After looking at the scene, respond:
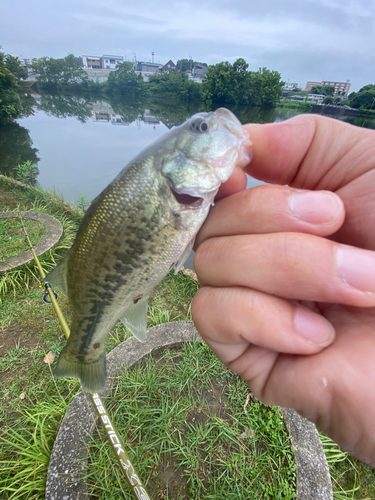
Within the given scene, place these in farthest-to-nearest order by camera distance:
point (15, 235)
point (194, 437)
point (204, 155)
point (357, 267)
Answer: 1. point (15, 235)
2. point (194, 437)
3. point (204, 155)
4. point (357, 267)

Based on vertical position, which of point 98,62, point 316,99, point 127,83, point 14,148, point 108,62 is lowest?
point 14,148

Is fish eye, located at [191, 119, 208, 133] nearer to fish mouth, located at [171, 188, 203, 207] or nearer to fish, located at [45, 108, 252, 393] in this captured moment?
fish, located at [45, 108, 252, 393]

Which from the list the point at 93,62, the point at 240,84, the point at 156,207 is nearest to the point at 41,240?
the point at 156,207

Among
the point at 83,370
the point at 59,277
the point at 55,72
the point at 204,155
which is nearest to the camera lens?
the point at 204,155

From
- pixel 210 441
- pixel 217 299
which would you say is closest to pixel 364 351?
pixel 217 299

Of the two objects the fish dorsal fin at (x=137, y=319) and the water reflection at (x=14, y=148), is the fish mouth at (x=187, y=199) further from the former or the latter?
the water reflection at (x=14, y=148)

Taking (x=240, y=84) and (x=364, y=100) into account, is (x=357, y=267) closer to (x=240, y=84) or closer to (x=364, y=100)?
(x=240, y=84)
